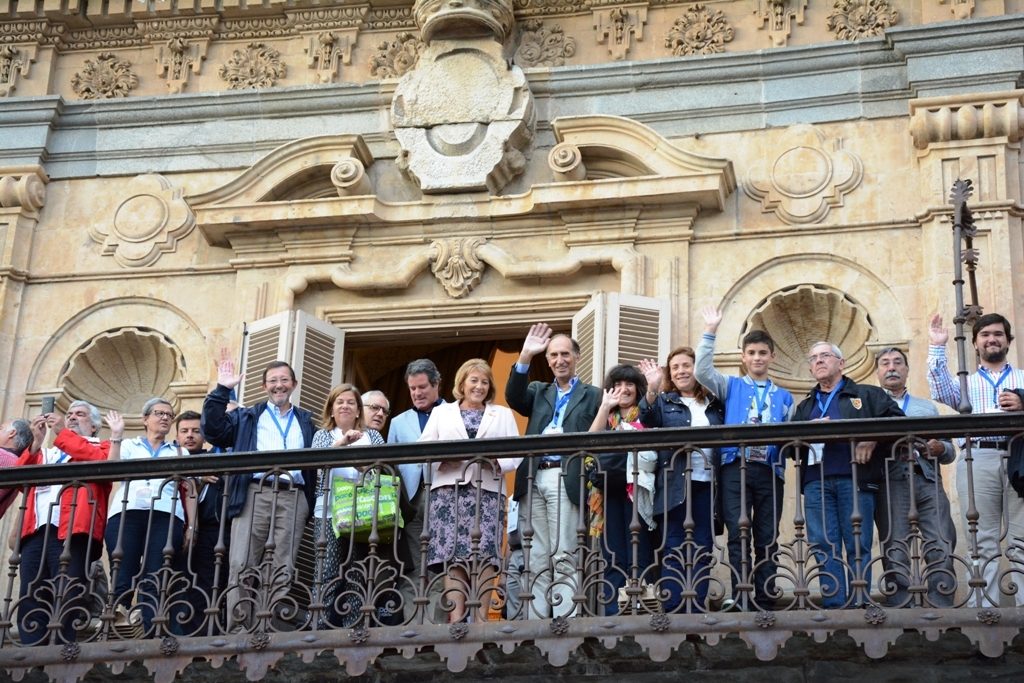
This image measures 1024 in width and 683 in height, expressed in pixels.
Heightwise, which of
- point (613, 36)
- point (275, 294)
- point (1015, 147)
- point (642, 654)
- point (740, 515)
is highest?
point (613, 36)

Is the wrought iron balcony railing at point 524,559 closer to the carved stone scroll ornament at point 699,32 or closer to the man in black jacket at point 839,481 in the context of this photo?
the man in black jacket at point 839,481

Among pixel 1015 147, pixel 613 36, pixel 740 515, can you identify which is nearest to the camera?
pixel 740 515

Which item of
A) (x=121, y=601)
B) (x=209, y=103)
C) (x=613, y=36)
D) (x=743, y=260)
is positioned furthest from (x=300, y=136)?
(x=121, y=601)

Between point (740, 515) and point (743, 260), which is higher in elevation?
point (743, 260)

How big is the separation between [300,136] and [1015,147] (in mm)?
4891

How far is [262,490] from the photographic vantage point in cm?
1142

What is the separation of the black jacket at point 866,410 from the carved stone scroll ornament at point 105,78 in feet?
21.4

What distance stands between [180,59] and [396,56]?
1625 mm

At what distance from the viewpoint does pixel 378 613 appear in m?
11.1

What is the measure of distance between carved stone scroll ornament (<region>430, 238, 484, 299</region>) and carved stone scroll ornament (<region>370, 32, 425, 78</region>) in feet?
5.12

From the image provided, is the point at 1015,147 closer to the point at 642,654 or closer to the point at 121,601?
the point at 642,654

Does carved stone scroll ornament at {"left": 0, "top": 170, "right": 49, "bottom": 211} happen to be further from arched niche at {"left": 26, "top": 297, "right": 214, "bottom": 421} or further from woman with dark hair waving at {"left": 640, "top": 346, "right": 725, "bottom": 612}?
woman with dark hair waving at {"left": 640, "top": 346, "right": 725, "bottom": 612}

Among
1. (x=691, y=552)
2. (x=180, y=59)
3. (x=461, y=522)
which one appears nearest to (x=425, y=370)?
(x=461, y=522)

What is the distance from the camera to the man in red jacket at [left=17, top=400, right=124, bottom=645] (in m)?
11.2
